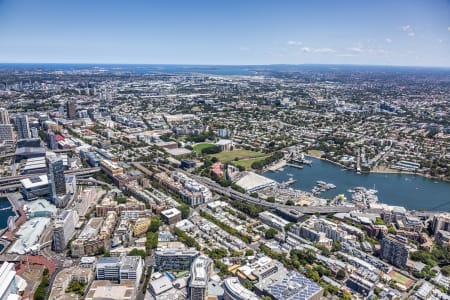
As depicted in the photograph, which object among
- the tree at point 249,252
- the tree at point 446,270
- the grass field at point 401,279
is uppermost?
the tree at point 249,252

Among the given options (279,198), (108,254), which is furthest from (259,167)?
(108,254)

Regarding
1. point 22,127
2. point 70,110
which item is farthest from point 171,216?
point 70,110

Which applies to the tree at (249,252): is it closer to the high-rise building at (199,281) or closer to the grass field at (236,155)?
the high-rise building at (199,281)

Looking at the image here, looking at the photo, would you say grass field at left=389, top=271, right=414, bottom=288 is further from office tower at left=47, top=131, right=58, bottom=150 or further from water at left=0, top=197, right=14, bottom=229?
office tower at left=47, top=131, right=58, bottom=150

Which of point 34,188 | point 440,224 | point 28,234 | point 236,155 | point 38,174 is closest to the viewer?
point 28,234

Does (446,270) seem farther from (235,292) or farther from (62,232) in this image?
(62,232)

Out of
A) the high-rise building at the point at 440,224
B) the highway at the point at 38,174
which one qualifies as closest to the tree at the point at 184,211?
the highway at the point at 38,174
